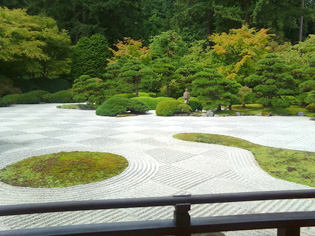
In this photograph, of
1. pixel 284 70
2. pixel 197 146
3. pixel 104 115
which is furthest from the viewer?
pixel 284 70

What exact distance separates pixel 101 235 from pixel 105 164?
135 inches

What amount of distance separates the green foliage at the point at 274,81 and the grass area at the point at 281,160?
727 centimetres

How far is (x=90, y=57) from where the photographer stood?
23656 mm

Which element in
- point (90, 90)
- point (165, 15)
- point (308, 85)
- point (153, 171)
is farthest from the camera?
point (165, 15)

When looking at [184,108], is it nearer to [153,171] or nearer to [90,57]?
[153,171]

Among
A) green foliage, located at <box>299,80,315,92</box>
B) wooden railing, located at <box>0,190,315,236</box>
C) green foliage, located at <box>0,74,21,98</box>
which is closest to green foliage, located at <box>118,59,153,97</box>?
green foliage, located at <box>299,80,315,92</box>

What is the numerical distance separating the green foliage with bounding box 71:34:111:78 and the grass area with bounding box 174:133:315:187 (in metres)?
19.0

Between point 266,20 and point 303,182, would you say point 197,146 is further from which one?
point 266,20

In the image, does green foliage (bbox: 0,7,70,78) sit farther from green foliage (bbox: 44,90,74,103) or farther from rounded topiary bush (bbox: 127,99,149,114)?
rounded topiary bush (bbox: 127,99,149,114)

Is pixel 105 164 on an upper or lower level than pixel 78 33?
lower

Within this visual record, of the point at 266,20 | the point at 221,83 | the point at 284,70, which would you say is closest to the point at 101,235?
the point at 221,83

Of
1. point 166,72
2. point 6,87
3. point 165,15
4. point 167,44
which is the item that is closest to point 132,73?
point 166,72

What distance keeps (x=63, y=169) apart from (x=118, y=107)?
313 inches

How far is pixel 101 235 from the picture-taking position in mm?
1033
